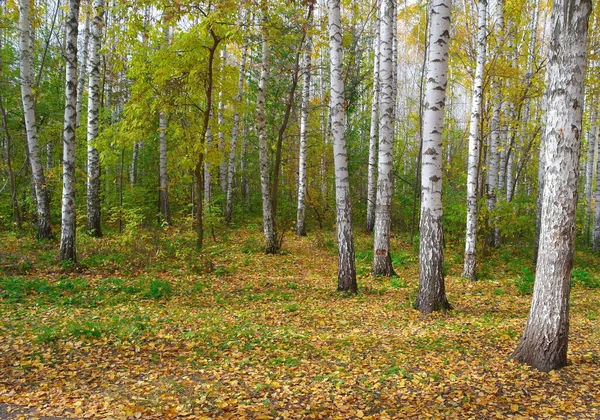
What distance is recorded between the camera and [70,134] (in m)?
8.73

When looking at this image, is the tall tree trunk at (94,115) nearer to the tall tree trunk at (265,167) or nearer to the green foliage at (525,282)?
the tall tree trunk at (265,167)

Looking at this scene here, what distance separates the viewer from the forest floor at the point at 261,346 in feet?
13.1

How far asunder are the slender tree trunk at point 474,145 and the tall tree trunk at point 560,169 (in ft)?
17.2

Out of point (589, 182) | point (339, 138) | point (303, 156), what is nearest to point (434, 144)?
point (339, 138)

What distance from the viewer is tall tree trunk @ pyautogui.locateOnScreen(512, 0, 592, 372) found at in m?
4.20

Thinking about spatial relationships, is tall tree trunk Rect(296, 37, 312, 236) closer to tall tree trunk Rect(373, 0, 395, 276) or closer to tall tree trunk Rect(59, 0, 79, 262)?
tall tree trunk Rect(373, 0, 395, 276)

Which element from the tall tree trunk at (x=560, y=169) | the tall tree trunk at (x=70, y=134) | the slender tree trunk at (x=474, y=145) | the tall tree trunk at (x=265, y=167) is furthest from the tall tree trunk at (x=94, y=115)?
the tall tree trunk at (x=560, y=169)

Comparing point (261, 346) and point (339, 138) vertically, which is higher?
point (339, 138)

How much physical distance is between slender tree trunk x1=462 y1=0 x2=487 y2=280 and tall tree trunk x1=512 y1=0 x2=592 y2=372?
5253mm

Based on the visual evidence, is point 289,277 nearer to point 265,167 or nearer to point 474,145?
point 265,167

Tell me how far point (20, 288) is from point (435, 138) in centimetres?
795

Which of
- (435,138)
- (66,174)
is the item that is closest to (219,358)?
(435,138)

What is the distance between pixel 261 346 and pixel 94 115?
9.22 metres

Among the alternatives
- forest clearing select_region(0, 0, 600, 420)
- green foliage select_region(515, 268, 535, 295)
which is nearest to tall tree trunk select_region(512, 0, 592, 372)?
forest clearing select_region(0, 0, 600, 420)
